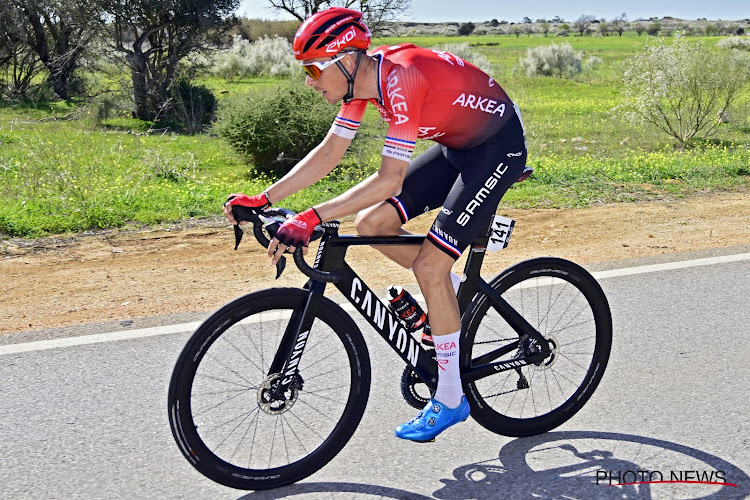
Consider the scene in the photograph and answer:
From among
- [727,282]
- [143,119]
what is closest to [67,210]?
[727,282]

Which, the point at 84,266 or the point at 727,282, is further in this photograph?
the point at 84,266

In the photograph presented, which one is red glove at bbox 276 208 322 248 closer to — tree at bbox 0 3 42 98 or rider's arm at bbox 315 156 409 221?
rider's arm at bbox 315 156 409 221

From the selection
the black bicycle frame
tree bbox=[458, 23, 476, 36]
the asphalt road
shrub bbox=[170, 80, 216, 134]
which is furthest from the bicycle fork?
tree bbox=[458, 23, 476, 36]

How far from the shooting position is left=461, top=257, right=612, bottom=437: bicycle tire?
13.3ft

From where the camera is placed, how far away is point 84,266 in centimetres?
704

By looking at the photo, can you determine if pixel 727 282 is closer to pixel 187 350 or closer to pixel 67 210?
pixel 187 350

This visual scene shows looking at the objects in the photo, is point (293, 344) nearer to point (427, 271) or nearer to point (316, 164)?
point (427, 271)

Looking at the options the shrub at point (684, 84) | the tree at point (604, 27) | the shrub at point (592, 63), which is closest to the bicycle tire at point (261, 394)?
the shrub at point (684, 84)

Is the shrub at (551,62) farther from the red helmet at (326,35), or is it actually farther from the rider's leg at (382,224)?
the red helmet at (326,35)

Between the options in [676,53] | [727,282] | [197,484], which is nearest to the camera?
[197,484]

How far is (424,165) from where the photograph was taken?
408 cm

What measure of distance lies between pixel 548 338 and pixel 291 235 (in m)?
1.73

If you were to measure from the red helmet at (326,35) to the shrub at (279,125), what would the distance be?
1042 centimetres

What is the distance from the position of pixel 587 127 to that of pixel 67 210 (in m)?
18.8
